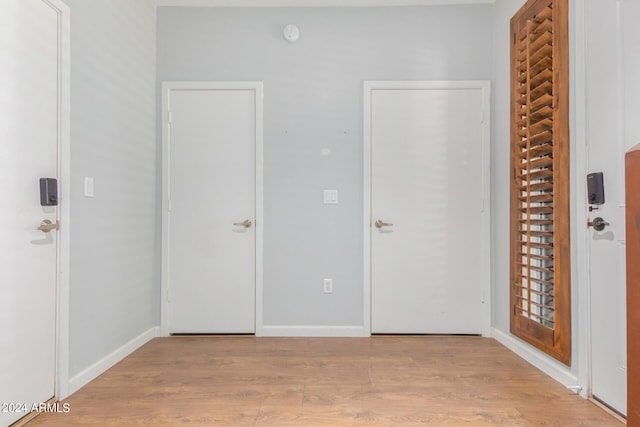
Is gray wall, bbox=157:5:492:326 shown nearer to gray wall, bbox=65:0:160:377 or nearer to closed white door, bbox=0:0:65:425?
gray wall, bbox=65:0:160:377

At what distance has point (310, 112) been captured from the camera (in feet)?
9.68

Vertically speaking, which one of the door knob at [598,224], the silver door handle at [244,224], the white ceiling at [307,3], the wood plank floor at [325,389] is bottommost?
the wood plank floor at [325,389]

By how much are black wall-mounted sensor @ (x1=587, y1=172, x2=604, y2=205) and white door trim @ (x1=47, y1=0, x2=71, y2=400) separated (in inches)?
106

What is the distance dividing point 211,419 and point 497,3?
3421mm

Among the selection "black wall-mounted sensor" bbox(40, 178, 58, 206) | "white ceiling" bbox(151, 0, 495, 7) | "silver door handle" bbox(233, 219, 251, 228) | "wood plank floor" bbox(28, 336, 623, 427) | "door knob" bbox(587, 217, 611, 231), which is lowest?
"wood plank floor" bbox(28, 336, 623, 427)

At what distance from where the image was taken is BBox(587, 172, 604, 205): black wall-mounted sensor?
5.80 feet

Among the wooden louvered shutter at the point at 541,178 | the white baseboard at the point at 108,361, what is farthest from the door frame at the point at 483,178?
the white baseboard at the point at 108,361

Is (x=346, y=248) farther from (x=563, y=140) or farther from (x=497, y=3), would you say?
(x=497, y=3)

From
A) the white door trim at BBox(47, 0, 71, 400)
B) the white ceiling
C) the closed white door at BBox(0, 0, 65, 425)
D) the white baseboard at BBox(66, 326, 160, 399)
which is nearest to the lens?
the closed white door at BBox(0, 0, 65, 425)

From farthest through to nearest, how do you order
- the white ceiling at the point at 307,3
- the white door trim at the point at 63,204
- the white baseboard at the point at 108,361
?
1. the white ceiling at the point at 307,3
2. the white baseboard at the point at 108,361
3. the white door trim at the point at 63,204

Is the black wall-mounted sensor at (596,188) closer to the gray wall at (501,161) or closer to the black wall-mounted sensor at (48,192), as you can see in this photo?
the gray wall at (501,161)

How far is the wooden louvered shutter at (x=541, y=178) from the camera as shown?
2.03 m

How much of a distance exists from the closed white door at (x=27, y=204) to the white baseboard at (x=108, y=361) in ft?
0.50

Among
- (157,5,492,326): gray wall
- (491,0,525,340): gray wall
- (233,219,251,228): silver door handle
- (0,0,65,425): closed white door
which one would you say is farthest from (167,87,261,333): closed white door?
(491,0,525,340): gray wall
